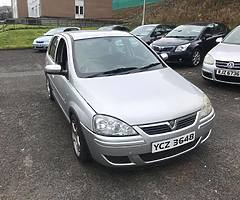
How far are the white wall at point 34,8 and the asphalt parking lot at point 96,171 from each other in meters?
48.6

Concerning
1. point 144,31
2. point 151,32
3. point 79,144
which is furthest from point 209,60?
point 144,31

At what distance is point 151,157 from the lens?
3.26 meters

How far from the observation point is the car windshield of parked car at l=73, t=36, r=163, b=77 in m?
4.26

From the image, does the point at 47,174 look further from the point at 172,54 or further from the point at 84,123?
the point at 172,54

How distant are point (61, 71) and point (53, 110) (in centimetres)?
173

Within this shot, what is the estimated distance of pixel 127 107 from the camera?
3.30 m

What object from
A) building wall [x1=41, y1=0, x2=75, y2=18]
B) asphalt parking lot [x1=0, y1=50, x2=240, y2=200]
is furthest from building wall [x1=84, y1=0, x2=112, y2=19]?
asphalt parking lot [x1=0, y1=50, x2=240, y2=200]

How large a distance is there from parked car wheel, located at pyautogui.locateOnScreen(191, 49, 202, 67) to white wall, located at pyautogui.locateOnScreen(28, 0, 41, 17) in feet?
145

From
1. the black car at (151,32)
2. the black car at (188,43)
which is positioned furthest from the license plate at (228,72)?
the black car at (151,32)

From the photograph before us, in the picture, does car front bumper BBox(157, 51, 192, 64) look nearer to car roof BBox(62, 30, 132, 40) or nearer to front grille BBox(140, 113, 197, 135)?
car roof BBox(62, 30, 132, 40)

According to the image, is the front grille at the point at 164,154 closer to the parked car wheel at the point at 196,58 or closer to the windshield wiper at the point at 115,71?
the windshield wiper at the point at 115,71

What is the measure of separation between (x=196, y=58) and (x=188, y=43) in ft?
1.96

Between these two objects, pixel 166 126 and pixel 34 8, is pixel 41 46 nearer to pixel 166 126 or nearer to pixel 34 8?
pixel 166 126

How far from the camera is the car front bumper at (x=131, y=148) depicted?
3.13 meters
